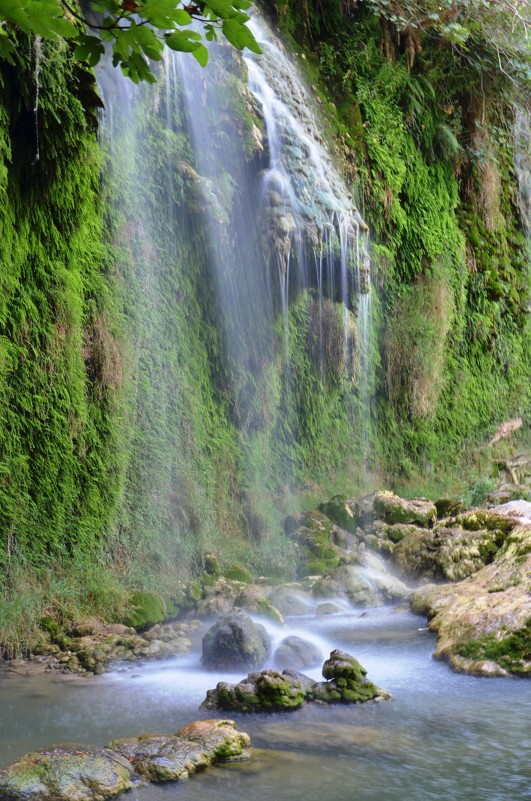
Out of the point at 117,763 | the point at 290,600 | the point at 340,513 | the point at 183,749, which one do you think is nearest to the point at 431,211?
the point at 340,513

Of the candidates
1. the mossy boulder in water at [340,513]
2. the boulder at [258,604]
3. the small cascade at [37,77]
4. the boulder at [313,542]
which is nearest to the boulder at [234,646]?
the boulder at [258,604]

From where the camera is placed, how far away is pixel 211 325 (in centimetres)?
982

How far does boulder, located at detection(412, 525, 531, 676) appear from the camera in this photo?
18.7ft

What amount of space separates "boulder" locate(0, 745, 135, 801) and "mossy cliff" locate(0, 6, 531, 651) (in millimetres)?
2697

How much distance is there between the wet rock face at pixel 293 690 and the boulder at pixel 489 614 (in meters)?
0.96

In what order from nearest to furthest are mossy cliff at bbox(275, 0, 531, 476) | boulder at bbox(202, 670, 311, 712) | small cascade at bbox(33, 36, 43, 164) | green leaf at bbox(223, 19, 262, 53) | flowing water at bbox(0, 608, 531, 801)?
green leaf at bbox(223, 19, 262, 53) → flowing water at bbox(0, 608, 531, 801) → boulder at bbox(202, 670, 311, 712) → small cascade at bbox(33, 36, 43, 164) → mossy cliff at bbox(275, 0, 531, 476)

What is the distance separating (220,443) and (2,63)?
4721 millimetres

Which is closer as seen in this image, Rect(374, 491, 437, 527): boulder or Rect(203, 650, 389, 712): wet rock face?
Rect(203, 650, 389, 712): wet rock face

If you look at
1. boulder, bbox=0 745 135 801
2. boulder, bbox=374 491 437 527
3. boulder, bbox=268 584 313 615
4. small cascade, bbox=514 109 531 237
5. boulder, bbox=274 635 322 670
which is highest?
small cascade, bbox=514 109 531 237

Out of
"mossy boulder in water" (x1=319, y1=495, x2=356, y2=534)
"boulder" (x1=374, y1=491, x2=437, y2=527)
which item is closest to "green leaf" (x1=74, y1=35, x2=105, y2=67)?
"mossy boulder in water" (x1=319, y1=495, x2=356, y2=534)

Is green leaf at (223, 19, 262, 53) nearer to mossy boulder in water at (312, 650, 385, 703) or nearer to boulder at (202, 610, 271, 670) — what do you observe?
mossy boulder in water at (312, 650, 385, 703)

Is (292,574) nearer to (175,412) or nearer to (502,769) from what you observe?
(175,412)

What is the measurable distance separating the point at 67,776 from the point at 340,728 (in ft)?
5.05

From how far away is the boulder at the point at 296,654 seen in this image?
5918 millimetres
